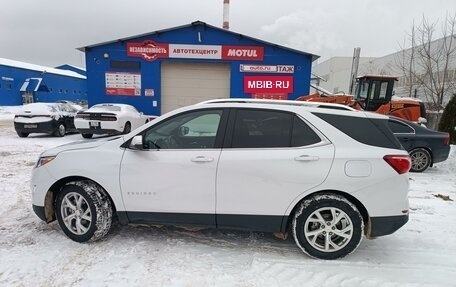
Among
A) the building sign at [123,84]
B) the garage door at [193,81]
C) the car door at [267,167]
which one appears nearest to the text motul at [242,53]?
the garage door at [193,81]

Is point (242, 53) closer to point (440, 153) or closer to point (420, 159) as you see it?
point (420, 159)

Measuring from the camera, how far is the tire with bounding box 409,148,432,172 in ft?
27.8

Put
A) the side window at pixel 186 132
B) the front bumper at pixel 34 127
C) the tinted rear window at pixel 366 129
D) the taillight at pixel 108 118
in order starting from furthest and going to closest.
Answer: the front bumper at pixel 34 127, the taillight at pixel 108 118, the side window at pixel 186 132, the tinted rear window at pixel 366 129

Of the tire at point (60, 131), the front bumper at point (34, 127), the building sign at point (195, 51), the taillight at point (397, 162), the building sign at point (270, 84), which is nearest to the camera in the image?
the taillight at point (397, 162)

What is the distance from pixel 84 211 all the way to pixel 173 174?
46.6 inches

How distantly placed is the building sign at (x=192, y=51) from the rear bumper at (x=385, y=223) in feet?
43.6

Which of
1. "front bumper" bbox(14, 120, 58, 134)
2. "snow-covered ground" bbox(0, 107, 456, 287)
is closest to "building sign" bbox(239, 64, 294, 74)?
"front bumper" bbox(14, 120, 58, 134)

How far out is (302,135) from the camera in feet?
11.5

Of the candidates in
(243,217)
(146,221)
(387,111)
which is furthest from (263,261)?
(387,111)

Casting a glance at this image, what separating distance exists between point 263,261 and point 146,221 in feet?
4.55

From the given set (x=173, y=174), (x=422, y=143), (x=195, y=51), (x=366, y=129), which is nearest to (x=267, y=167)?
(x=173, y=174)

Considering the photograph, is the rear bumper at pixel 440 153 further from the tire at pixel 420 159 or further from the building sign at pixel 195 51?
the building sign at pixel 195 51

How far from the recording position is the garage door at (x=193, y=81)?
16.0m

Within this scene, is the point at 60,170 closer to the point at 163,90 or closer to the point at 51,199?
the point at 51,199
